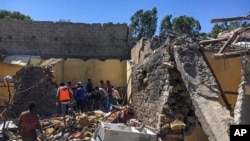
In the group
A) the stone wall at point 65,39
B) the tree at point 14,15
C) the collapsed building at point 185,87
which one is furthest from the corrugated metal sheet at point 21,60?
the tree at point 14,15

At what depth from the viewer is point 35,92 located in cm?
1535

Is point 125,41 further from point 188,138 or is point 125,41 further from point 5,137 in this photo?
point 188,138

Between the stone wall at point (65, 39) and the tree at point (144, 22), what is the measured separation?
12949 millimetres

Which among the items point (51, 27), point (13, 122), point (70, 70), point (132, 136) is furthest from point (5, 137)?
point (51, 27)

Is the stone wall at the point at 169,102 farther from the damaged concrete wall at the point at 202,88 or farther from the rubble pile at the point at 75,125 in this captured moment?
the rubble pile at the point at 75,125

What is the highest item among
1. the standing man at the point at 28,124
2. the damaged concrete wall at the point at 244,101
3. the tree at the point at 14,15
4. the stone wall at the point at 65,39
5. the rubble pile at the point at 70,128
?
the tree at the point at 14,15

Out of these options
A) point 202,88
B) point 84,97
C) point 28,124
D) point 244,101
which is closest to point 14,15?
point 84,97

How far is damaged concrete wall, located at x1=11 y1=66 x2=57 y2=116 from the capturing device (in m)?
15.2

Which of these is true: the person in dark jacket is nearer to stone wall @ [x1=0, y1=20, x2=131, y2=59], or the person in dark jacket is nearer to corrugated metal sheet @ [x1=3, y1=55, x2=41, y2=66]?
corrugated metal sheet @ [x1=3, y1=55, x2=41, y2=66]

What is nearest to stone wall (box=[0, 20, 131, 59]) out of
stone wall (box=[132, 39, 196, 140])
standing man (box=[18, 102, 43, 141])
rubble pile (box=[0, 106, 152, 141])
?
rubble pile (box=[0, 106, 152, 141])

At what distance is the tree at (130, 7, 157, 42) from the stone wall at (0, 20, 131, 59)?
510 inches

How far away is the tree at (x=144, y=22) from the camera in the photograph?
113 feet

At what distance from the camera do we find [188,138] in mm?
9086

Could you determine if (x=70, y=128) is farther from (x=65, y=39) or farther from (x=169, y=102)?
(x=65, y=39)
